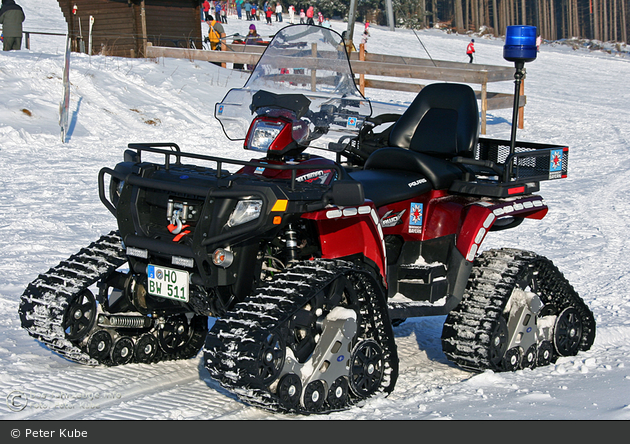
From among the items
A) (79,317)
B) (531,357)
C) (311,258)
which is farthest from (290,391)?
(531,357)

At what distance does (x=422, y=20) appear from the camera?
56.1 m

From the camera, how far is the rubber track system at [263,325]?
11.8 ft

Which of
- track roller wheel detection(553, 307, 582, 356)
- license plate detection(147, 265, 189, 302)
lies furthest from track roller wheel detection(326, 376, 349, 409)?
track roller wheel detection(553, 307, 582, 356)

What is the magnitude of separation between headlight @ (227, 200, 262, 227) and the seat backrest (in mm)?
2173

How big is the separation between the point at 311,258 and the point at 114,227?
15.2ft

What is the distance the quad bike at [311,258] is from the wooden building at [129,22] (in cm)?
2116

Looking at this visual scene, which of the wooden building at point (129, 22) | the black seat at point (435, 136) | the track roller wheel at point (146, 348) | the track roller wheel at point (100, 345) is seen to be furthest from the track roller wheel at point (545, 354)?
the wooden building at point (129, 22)

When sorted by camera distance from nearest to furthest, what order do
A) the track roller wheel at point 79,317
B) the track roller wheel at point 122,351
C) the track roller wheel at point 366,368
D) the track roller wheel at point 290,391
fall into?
the track roller wheel at point 290,391, the track roller wheel at point 366,368, the track roller wheel at point 79,317, the track roller wheel at point 122,351

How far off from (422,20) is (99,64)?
4155 cm

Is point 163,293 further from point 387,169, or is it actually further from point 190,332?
point 387,169

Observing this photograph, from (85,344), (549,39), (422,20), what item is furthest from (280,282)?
(549,39)

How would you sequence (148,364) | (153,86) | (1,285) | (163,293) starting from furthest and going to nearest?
(153,86) < (1,285) < (148,364) < (163,293)

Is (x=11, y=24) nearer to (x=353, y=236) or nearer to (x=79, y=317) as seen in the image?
(x=79, y=317)

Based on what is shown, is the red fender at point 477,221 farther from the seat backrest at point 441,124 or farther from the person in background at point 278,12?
the person in background at point 278,12
